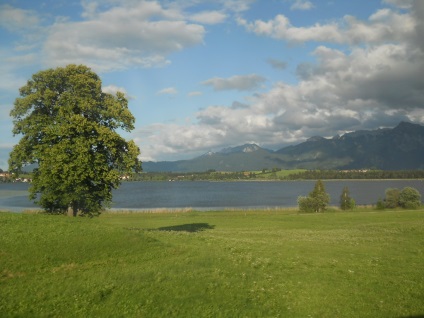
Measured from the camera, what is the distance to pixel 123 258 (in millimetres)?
20469

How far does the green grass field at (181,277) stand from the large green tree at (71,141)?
4704 millimetres

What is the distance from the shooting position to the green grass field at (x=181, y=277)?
13787mm

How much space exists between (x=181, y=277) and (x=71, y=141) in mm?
15428

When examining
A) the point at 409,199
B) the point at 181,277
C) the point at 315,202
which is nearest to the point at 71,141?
the point at 181,277

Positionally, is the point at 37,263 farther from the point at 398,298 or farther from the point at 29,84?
the point at 29,84

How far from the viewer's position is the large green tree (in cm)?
2734

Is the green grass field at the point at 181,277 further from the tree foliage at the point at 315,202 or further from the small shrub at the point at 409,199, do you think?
Answer: the small shrub at the point at 409,199

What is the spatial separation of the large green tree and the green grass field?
4.70 meters

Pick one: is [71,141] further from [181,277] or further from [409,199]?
[409,199]

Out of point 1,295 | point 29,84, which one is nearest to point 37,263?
point 1,295

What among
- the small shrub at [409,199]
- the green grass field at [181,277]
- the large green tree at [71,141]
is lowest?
the small shrub at [409,199]

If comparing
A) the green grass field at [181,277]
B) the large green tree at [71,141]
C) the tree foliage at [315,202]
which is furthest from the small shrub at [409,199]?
the large green tree at [71,141]

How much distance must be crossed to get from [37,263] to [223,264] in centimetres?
933

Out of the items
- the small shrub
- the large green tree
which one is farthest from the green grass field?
the small shrub
